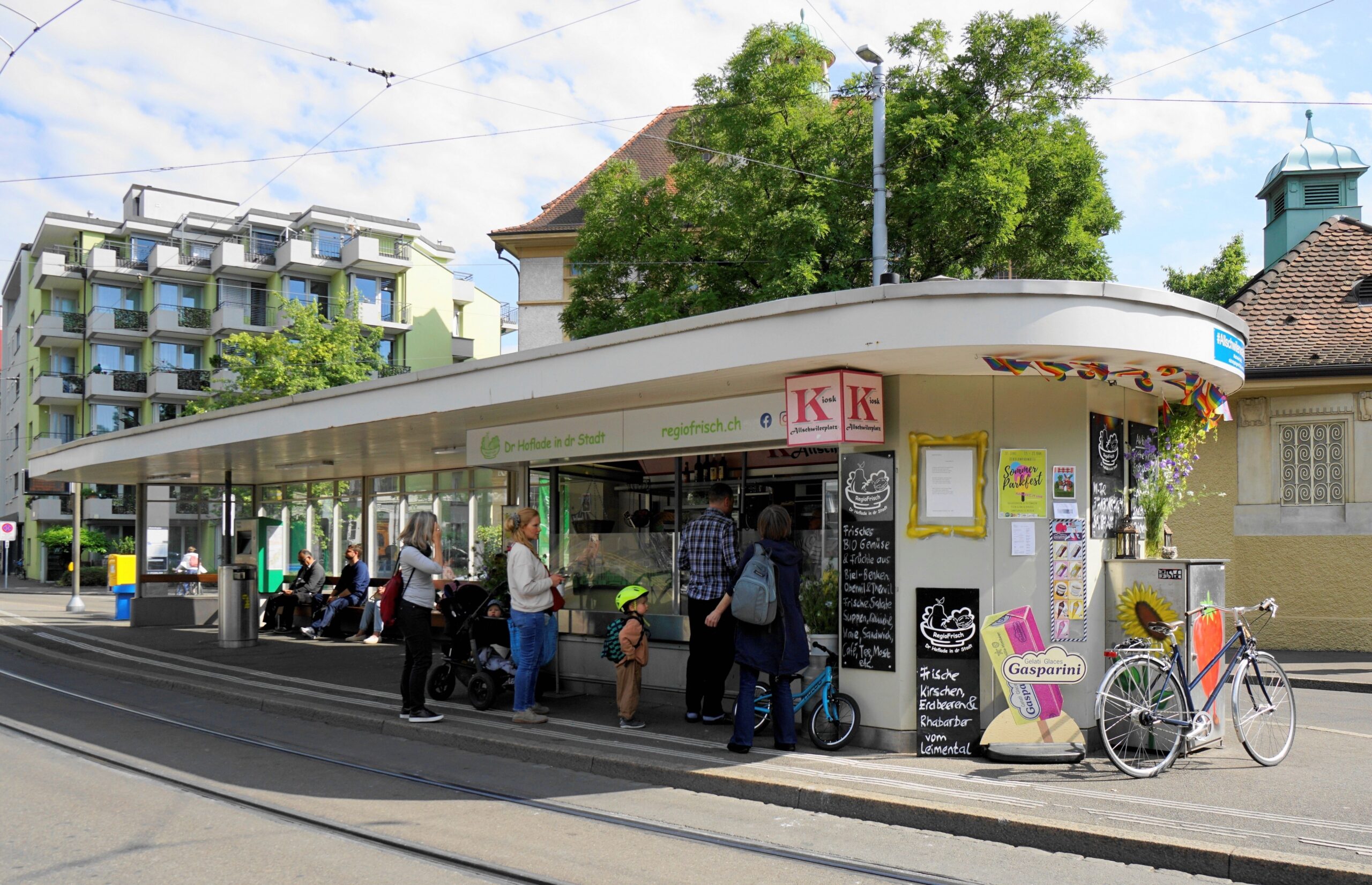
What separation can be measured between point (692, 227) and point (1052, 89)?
8.16 m

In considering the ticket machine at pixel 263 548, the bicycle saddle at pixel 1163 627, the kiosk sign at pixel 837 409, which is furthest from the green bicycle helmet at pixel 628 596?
the ticket machine at pixel 263 548

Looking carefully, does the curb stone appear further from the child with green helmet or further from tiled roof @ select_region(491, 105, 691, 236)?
tiled roof @ select_region(491, 105, 691, 236)

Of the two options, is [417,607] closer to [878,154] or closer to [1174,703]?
[1174,703]

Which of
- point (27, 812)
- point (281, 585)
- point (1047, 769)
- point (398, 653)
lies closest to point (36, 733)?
point (27, 812)

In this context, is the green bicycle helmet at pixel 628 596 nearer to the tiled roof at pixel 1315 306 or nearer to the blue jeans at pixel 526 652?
the blue jeans at pixel 526 652

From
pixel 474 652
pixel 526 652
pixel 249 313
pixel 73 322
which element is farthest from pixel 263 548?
pixel 73 322

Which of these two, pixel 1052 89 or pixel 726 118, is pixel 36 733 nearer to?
pixel 726 118

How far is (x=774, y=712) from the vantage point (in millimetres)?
8031

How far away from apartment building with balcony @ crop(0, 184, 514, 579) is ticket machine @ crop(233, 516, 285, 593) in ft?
96.0

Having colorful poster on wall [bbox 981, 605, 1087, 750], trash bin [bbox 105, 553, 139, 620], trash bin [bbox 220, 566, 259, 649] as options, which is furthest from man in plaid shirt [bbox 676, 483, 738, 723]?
trash bin [bbox 105, 553, 139, 620]

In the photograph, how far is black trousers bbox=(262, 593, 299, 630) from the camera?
19.1 metres

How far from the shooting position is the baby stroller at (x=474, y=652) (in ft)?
32.5

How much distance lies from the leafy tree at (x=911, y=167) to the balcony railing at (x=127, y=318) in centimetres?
4219

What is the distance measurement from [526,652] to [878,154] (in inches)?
499
